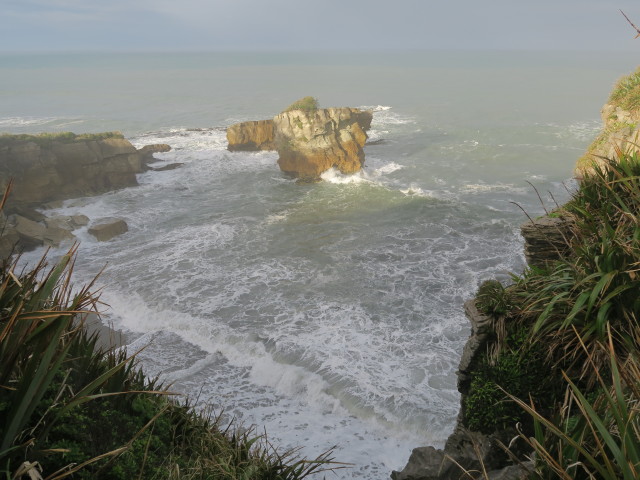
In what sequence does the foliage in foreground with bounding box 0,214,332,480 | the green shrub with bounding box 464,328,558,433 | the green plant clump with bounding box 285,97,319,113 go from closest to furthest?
the foliage in foreground with bounding box 0,214,332,480
the green shrub with bounding box 464,328,558,433
the green plant clump with bounding box 285,97,319,113

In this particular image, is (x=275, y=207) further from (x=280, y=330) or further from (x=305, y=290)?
(x=280, y=330)

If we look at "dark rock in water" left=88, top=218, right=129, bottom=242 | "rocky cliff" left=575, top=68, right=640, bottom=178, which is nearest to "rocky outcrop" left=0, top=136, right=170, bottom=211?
"dark rock in water" left=88, top=218, right=129, bottom=242

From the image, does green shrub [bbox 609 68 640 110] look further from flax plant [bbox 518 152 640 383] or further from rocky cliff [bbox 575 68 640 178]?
flax plant [bbox 518 152 640 383]

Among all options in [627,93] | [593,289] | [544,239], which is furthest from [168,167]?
[593,289]

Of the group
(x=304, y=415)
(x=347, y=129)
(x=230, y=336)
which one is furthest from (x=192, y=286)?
(x=347, y=129)

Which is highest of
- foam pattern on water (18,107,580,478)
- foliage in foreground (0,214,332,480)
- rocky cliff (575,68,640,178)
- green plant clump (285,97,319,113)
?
rocky cliff (575,68,640,178)

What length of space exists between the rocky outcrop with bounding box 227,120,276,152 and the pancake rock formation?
434 cm

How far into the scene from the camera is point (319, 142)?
31750 mm

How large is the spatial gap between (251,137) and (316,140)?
26.4ft

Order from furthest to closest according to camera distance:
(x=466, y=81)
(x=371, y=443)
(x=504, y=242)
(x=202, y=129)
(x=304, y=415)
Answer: (x=466, y=81)
(x=202, y=129)
(x=504, y=242)
(x=304, y=415)
(x=371, y=443)

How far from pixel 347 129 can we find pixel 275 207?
886cm

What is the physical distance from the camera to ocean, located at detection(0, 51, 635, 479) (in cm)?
1155

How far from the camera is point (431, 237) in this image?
21844 millimetres

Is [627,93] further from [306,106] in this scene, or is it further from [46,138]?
[46,138]
